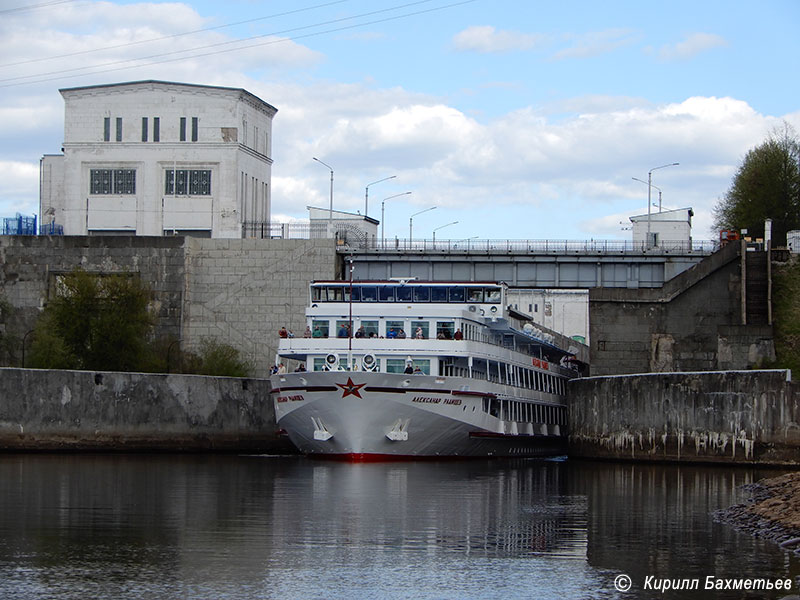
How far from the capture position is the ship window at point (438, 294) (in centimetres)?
6512

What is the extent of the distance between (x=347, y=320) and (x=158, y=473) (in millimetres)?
15561

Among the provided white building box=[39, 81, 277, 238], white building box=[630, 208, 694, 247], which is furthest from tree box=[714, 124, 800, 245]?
white building box=[39, 81, 277, 238]

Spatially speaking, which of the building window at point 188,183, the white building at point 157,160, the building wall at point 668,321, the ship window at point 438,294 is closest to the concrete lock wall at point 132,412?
the ship window at point 438,294

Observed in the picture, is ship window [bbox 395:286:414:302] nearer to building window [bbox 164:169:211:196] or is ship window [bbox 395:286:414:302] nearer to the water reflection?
the water reflection

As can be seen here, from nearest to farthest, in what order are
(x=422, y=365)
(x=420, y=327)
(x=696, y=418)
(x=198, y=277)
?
(x=696, y=418) < (x=422, y=365) < (x=420, y=327) < (x=198, y=277)

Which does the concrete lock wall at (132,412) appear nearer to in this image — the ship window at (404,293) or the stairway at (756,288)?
the ship window at (404,293)

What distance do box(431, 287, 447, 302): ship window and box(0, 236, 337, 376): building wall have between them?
27128 millimetres

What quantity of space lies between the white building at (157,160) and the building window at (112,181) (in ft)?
0.24

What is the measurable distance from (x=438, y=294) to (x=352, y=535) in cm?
3353

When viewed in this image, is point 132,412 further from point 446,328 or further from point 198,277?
point 198,277

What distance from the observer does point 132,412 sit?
6550 cm

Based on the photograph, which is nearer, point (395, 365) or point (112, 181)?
point (395, 365)

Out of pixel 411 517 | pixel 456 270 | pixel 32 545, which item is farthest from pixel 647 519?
pixel 456 270

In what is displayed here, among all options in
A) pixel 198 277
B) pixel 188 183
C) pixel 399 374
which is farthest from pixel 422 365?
pixel 188 183
